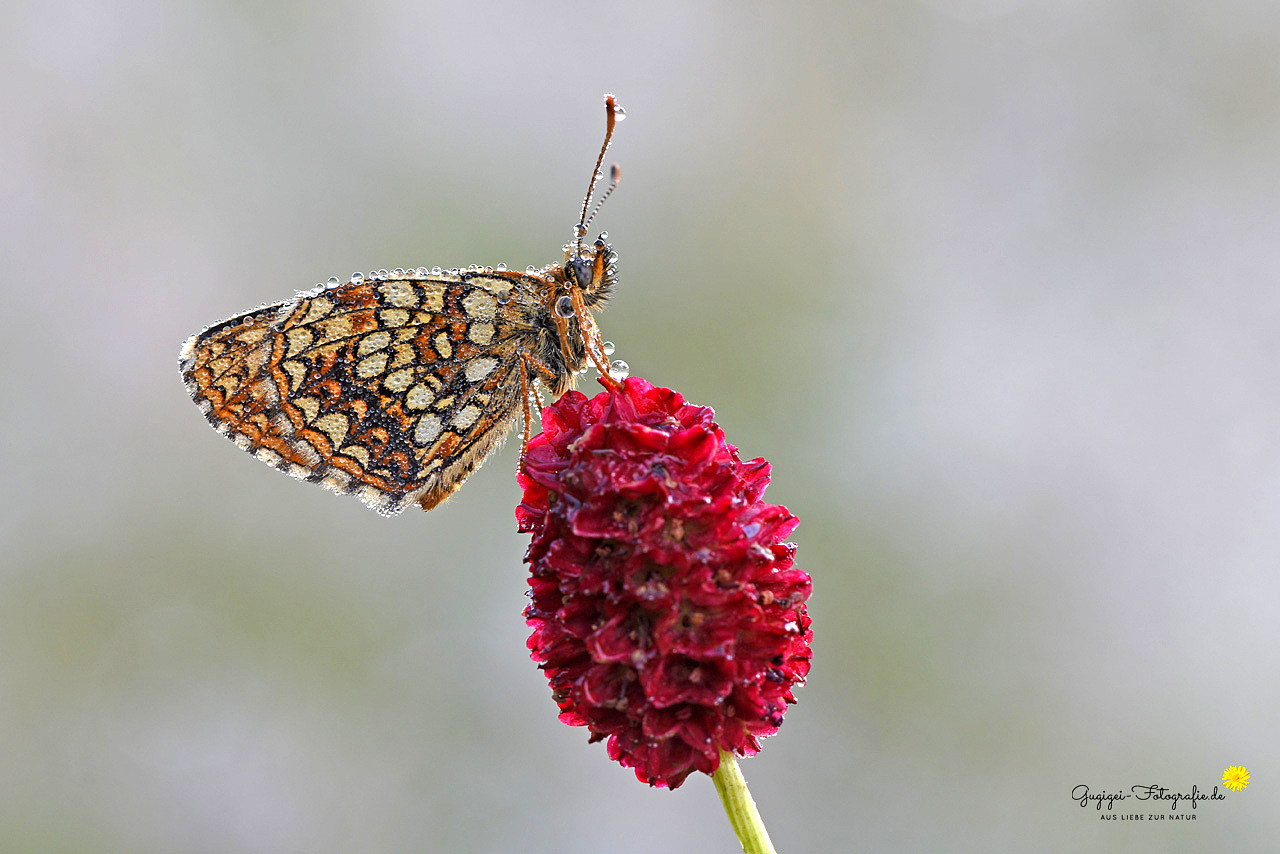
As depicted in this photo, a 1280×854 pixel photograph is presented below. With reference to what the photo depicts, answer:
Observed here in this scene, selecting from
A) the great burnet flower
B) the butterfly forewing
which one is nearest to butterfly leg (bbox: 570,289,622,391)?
the butterfly forewing

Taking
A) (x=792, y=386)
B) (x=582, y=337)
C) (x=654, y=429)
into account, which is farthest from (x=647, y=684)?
(x=792, y=386)

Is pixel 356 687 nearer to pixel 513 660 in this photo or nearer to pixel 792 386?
pixel 513 660

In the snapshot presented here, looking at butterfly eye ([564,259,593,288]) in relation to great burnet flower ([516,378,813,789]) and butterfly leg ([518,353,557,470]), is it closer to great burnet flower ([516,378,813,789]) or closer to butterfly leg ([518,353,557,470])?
butterfly leg ([518,353,557,470])

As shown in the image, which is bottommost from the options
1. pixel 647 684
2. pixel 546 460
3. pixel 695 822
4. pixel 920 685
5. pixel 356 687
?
pixel 647 684

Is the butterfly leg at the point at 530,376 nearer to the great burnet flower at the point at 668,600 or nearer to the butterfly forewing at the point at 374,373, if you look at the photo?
the butterfly forewing at the point at 374,373

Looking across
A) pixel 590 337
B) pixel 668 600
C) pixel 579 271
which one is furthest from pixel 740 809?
pixel 579 271

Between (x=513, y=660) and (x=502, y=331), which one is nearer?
(x=502, y=331)
